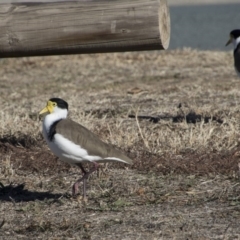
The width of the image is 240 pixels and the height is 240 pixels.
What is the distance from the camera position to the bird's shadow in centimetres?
690

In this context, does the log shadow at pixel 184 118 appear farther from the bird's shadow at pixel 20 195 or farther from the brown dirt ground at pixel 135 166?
the bird's shadow at pixel 20 195

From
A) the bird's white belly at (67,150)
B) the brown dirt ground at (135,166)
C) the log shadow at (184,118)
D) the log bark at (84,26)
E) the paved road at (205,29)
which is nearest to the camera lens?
the brown dirt ground at (135,166)

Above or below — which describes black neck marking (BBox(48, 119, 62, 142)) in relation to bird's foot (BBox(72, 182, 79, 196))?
above

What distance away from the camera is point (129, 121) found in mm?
9789

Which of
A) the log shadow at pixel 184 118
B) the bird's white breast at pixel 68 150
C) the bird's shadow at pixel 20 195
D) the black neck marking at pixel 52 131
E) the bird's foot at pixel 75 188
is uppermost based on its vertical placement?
the black neck marking at pixel 52 131

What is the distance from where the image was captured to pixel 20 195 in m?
7.04

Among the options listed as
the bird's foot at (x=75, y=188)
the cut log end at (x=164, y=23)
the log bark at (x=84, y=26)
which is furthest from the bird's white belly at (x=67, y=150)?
the cut log end at (x=164, y=23)

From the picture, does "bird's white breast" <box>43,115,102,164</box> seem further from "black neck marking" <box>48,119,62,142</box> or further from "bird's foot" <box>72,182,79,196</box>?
"bird's foot" <box>72,182,79,196</box>

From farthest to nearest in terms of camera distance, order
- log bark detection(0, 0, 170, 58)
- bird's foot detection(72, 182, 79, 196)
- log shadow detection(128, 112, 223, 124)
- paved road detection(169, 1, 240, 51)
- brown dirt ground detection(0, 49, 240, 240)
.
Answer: paved road detection(169, 1, 240, 51), log shadow detection(128, 112, 223, 124), log bark detection(0, 0, 170, 58), bird's foot detection(72, 182, 79, 196), brown dirt ground detection(0, 49, 240, 240)

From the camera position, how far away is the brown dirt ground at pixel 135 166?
19.9ft

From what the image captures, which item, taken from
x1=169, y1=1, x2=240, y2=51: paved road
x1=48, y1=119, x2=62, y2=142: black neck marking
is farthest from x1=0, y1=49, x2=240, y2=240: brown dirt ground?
x1=169, y1=1, x2=240, y2=51: paved road

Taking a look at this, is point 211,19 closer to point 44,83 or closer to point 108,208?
point 44,83

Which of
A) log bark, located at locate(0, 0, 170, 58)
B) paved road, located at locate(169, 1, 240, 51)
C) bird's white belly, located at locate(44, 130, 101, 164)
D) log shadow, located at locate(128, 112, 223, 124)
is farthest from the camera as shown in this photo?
paved road, located at locate(169, 1, 240, 51)

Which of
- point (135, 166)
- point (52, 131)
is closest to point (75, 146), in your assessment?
point (52, 131)
